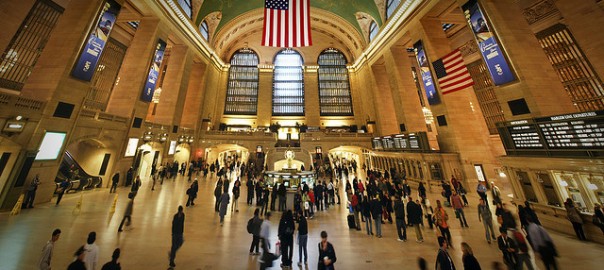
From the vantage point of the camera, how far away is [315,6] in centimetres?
2394

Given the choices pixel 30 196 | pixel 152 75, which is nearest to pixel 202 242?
pixel 30 196

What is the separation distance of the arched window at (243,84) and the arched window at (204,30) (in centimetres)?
787

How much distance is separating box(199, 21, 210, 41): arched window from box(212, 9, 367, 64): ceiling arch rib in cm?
89

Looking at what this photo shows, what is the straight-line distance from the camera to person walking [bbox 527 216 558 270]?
3.40 m

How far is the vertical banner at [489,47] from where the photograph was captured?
899cm

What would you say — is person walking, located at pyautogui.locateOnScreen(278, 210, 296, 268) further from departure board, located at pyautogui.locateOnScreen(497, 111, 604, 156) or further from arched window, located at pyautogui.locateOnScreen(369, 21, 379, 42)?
arched window, located at pyautogui.locateOnScreen(369, 21, 379, 42)

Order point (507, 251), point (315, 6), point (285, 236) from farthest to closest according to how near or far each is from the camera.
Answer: point (315, 6), point (285, 236), point (507, 251)

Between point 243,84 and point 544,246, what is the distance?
32.2 meters

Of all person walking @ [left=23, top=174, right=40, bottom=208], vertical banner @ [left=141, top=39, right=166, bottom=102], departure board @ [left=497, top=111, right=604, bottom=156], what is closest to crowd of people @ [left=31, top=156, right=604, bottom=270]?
departure board @ [left=497, top=111, right=604, bottom=156]

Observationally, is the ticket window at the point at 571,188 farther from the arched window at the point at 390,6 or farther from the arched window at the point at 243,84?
the arched window at the point at 243,84

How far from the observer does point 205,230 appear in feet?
18.7

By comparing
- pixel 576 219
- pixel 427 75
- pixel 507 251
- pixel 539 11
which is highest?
pixel 539 11

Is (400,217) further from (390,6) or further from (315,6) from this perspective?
(315,6)

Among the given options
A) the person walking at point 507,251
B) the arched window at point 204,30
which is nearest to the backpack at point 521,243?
the person walking at point 507,251
